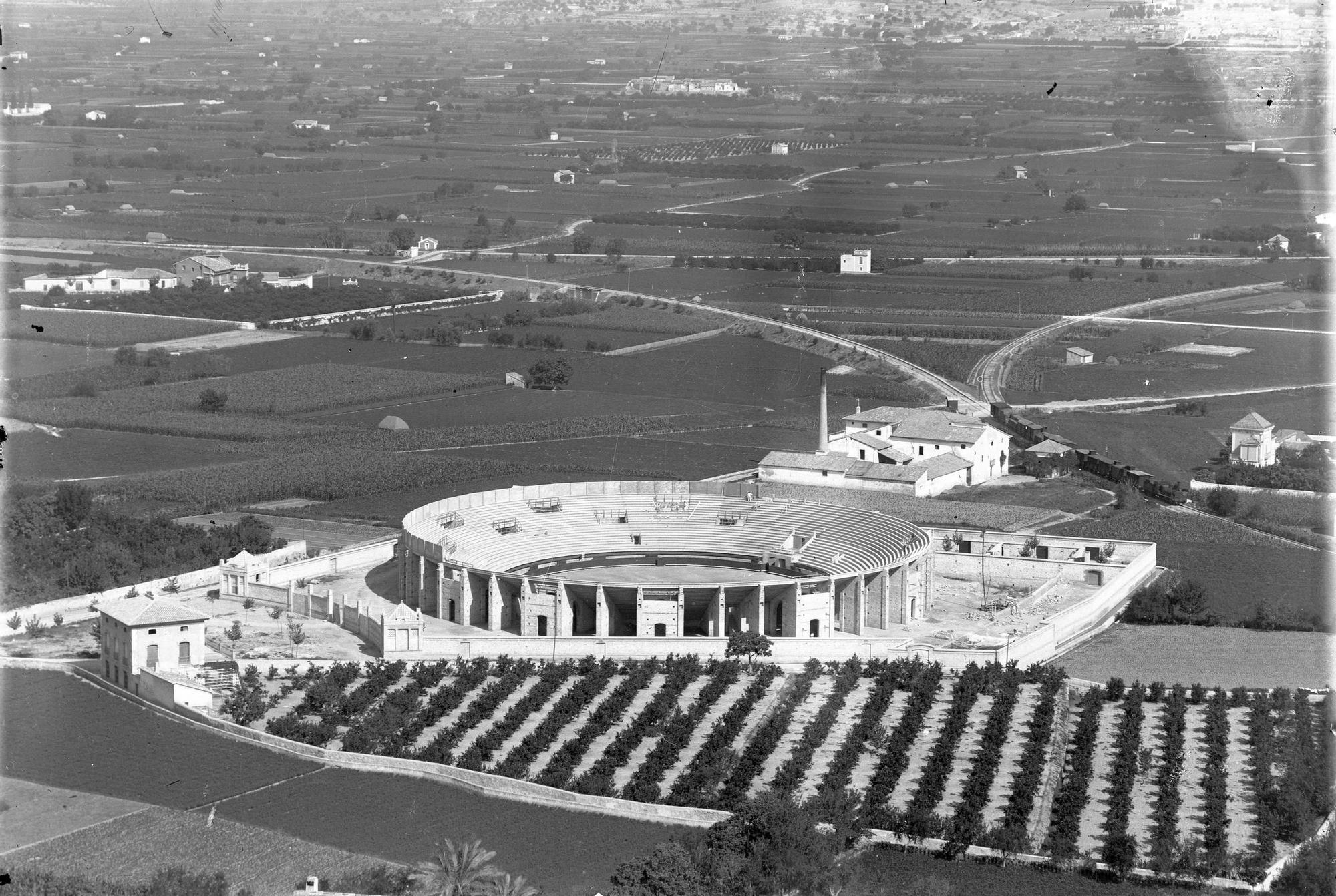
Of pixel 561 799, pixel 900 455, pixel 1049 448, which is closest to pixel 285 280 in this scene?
pixel 900 455

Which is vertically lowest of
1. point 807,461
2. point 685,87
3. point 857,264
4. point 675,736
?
point 675,736

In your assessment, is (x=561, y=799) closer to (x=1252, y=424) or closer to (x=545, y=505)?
(x=545, y=505)

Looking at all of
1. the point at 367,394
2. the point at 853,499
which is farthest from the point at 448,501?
the point at 367,394

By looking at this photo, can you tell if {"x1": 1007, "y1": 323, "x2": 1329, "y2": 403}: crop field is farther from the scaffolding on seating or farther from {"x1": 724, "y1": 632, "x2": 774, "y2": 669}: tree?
{"x1": 724, "y1": 632, "x2": 774, "y2": 669}: tree

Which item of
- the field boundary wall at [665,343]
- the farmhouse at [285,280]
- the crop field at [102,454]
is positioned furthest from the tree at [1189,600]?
the farmhouse at [285,280]

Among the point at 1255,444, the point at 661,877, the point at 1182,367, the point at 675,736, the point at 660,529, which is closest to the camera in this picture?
the point at 661,877

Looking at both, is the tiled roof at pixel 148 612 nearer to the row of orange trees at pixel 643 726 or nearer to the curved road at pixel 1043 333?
the row of orange trees at pixel 643 726

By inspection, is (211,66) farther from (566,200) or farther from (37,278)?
(37,278)
